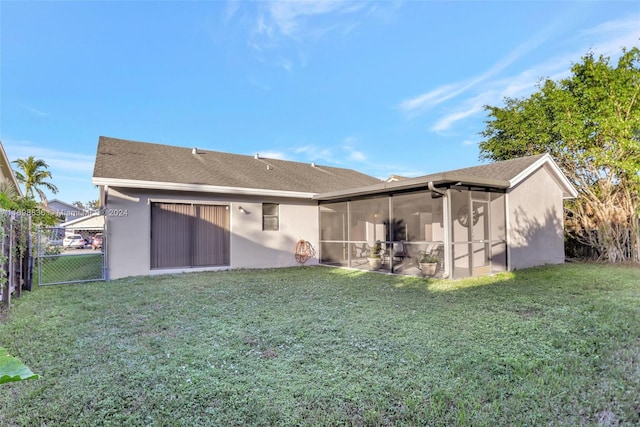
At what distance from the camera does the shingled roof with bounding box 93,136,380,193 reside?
332 inches

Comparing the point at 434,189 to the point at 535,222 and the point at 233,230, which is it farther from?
the point at 233,230

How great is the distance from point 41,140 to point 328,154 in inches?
581

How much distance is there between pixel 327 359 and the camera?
10.5 ft

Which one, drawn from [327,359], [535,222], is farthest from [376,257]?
[327,359]

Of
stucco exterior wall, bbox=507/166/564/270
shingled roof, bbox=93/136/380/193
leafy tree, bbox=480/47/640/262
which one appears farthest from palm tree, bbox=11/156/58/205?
leafy tree, bbox=480/47/640/262

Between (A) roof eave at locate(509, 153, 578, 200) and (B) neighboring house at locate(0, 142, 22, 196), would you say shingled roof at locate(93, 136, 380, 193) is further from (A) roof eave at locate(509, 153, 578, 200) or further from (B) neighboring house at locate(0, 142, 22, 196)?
(A) roof eave at locate(509, 153, 578, 200)

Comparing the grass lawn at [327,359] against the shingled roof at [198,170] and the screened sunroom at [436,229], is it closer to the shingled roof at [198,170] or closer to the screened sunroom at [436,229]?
the screened sunroom at [436,229]

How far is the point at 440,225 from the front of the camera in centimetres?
854

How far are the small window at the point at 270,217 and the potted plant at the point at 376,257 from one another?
3103mm

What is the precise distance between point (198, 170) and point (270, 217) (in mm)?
2622

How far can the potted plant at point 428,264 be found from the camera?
8164mm

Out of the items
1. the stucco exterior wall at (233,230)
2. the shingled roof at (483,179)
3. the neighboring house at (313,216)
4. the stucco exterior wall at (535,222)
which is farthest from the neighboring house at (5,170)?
the stucco exterior wall at (535,222)

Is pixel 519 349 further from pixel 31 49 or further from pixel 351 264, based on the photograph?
pixel 31 49

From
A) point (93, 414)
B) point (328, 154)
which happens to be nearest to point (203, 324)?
point (93, 414)
